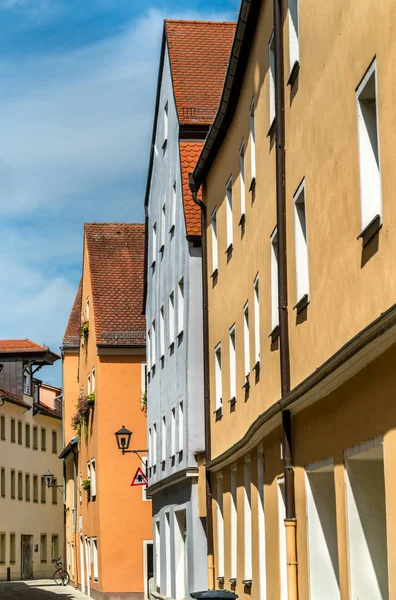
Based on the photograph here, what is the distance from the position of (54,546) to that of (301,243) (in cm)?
6276

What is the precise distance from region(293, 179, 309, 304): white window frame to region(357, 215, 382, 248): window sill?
3.49 m

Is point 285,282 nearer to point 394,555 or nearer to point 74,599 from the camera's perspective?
point 394,555

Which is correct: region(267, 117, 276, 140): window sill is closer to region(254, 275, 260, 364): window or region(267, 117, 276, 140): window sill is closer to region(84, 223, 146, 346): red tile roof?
region(254, 275, 260, 364): window

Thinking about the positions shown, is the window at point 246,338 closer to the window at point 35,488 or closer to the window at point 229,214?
the window at point 229,214

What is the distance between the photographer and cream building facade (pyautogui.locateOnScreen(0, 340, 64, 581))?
6894cm

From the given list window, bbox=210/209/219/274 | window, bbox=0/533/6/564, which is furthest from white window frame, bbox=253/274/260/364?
window, bbox=0/533/6/564

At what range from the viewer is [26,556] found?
70938 mm

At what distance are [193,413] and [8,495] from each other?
43.2 meters

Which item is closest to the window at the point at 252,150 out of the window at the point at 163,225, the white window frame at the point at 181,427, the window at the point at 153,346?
the white window frame at the point at 181,427

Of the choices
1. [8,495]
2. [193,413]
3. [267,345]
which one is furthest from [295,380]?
[8,495]

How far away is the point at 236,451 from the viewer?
2094 centimetres

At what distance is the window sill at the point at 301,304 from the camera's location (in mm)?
13992

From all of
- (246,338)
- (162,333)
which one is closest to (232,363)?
(246,338)

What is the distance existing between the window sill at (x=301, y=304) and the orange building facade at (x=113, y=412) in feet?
93.3
